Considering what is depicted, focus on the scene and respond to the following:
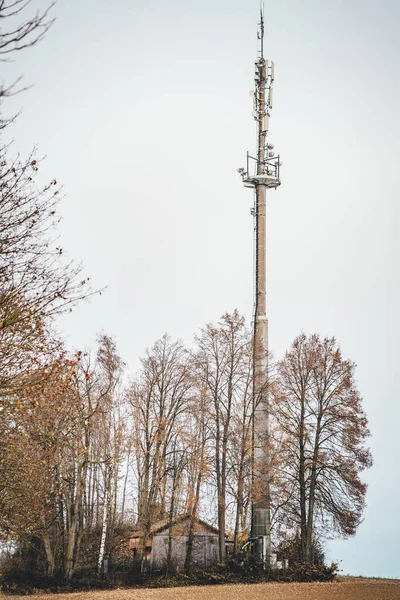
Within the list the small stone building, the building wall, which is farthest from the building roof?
the building wall

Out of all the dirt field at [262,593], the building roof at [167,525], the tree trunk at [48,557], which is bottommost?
the dirt field at [262,593]

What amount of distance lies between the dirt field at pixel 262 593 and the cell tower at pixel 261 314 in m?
4.25

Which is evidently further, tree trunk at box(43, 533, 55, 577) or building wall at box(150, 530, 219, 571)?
building wall at box(150, 530, 219, 571)

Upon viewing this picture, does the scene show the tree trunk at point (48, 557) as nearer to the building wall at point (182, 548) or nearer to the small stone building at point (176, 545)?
the small stone building at point (176, 545)

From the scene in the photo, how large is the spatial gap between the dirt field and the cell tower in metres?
4.25

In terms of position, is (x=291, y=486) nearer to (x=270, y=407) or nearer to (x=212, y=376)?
(x=270, y=407)

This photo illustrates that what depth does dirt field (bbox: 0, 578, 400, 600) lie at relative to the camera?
2334 centimetres

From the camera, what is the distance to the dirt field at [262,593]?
2334cm

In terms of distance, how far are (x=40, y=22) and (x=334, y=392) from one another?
29441 millimetres

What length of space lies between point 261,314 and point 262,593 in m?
15.6

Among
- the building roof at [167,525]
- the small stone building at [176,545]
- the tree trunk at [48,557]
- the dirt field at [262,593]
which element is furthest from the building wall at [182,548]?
the dirt field at [262,593]

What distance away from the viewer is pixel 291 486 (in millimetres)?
32750

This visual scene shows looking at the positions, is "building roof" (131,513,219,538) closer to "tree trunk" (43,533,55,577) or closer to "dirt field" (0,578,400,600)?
"tree trunk" (43,533,55,577)

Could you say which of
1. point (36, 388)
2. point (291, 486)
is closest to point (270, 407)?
point (291, 486)
